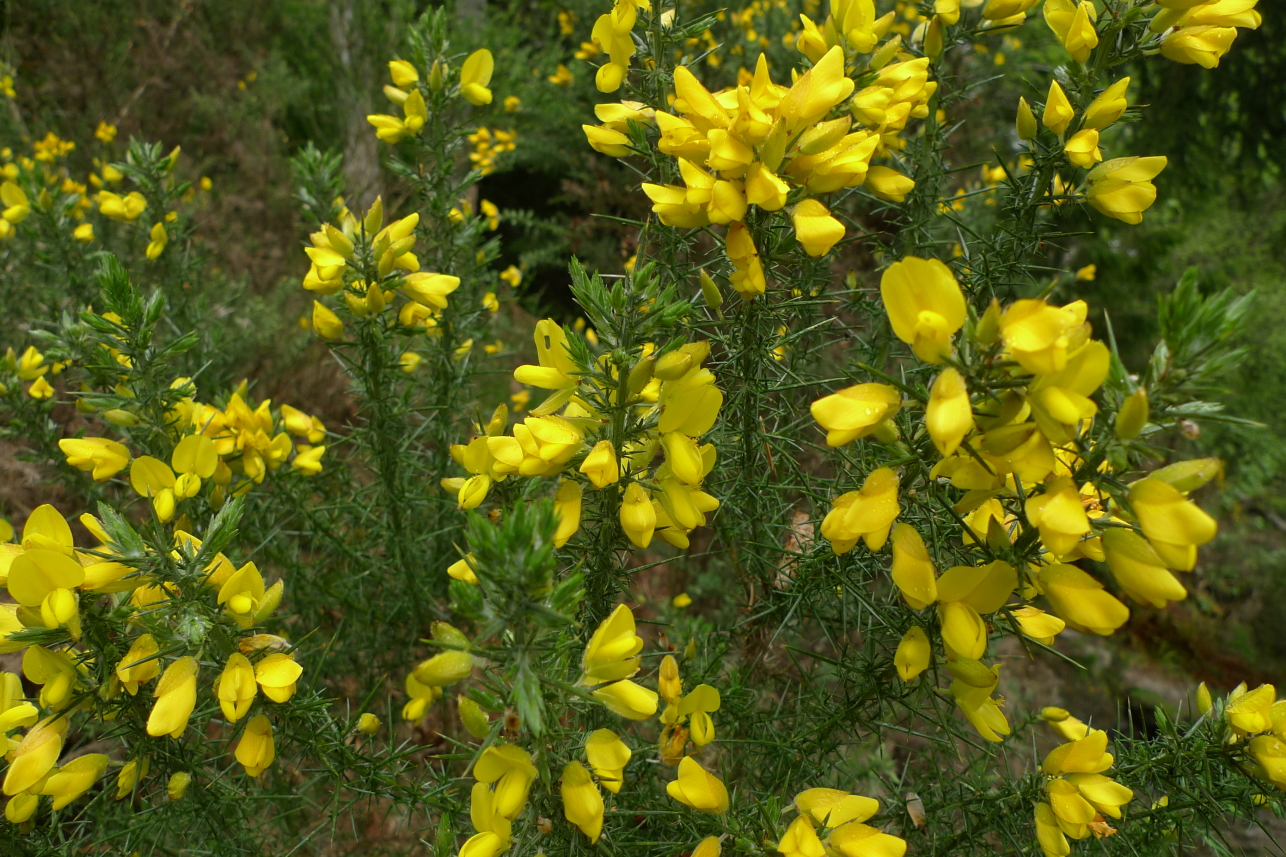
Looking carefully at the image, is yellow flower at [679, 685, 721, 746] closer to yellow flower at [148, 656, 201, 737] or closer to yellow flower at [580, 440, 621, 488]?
yellow flower at [580, 440, 621, 488]

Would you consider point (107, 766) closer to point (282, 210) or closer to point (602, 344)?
point (602, 344)

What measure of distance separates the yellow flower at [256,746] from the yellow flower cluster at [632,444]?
1.20 feet

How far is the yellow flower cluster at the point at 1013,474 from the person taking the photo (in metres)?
0.55

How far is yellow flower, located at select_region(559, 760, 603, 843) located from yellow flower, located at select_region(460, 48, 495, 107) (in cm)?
129

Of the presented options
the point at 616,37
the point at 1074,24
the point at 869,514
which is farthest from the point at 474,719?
the point at 1074,24

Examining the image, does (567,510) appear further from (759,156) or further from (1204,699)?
(1204,699)

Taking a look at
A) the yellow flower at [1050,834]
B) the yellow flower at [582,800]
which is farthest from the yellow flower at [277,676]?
the yellow flower at [1050,834]

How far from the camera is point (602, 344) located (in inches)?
29.3

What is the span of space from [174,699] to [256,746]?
13 centimetres

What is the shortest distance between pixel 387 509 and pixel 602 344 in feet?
3.35

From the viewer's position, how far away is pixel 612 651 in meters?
0.67

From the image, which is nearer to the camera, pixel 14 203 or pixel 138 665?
pixel 138 665

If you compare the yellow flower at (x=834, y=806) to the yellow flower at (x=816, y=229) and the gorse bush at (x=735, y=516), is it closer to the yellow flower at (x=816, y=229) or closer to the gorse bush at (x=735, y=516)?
the gorse bush at (x=735, y=516)

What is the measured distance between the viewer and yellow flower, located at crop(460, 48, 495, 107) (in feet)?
4.73
